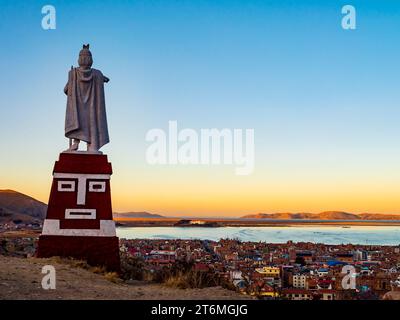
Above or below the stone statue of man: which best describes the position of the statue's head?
above

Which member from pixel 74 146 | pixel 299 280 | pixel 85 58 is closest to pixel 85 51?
pixel 85 58

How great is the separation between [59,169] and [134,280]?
4.31 meters

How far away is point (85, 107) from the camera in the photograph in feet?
67.5

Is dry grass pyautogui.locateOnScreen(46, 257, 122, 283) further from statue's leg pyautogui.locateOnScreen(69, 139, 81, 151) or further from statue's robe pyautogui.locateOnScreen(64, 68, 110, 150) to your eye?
statue's robe pyautogui.locateOnScreen(64, 68, 110, 150)

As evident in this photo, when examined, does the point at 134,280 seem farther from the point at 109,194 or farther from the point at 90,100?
the point at 90,100

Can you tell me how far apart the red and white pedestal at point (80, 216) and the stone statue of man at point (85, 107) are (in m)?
0.77

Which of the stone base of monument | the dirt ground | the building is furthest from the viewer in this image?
the building

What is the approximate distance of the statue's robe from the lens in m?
20.3

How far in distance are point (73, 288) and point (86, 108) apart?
7488 millimetres

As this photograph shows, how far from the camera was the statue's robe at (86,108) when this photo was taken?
2033 centimetres

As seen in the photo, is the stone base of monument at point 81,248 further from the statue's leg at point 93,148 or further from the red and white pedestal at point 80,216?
the statue's leg at point 93,148

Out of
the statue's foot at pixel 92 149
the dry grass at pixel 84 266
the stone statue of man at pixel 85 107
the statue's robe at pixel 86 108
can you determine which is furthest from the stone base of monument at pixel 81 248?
the statue's robe at pixel 86 108

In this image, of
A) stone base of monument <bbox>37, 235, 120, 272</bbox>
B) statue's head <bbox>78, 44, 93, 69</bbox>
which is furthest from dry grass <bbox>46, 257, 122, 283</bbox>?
statue's head <bbox>78, 44, 93, 69</bbox>

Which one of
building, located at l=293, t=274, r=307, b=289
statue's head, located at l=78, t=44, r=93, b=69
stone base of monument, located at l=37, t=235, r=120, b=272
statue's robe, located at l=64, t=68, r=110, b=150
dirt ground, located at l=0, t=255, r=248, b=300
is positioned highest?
statue's head, located at l=78, t=44, r=93, b=69
